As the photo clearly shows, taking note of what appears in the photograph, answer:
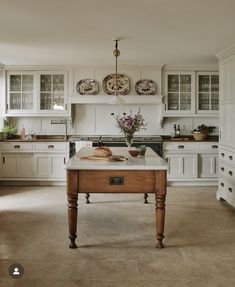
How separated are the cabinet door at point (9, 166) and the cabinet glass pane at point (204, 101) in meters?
3.59

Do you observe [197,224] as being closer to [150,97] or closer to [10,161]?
[150,97]

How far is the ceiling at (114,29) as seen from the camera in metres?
3.36

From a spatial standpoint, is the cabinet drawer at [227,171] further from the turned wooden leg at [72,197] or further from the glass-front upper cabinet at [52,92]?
the glass-front upper cabinet at [52,92]

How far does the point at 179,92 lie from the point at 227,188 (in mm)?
2364

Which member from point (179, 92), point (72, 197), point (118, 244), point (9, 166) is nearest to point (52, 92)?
point (9, 166)

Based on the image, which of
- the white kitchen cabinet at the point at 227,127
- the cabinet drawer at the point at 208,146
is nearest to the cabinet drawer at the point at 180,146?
the cabinet drawer at the point at 208,146

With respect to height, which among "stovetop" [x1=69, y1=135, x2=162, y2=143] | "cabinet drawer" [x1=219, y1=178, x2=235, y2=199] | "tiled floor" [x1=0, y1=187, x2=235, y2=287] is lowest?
"tiled floor" [x1=0, y1=187, x2=235, y2=287]

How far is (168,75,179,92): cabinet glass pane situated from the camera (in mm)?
7000

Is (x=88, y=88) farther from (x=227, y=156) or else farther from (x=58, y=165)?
(x=227, y=156)

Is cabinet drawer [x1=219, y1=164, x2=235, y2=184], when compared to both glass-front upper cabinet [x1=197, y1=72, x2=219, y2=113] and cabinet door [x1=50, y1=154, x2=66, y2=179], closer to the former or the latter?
glass-front upper cabinet [x1=197, y1=72, x2=219, y2=113]

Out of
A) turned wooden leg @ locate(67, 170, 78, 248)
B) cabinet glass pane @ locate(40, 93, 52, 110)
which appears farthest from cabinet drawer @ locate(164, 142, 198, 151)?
turned wooden leg @ locate(67, 170, 78, 248)

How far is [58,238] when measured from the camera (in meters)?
3.77

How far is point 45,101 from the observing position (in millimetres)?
7016

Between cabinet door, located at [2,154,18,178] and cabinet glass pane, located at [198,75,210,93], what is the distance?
12.1ft
